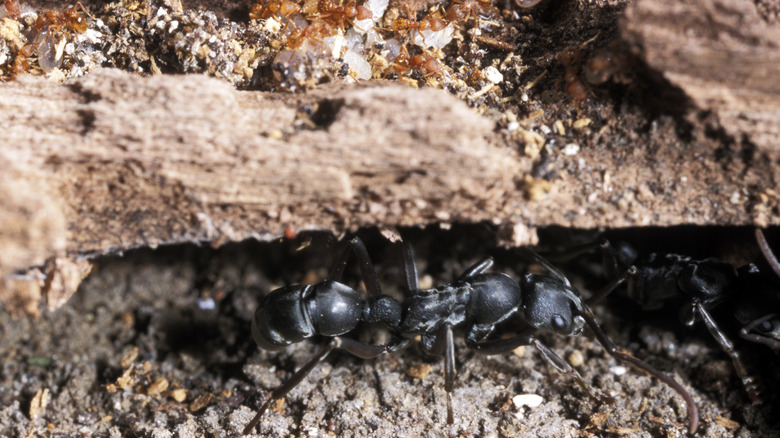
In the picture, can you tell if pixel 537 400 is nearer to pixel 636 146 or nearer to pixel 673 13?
pixel 636 146

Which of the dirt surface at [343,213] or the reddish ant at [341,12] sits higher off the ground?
the reddish ant at [341,12]

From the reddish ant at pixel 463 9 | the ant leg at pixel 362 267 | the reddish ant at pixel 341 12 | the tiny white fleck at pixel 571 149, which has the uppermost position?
the reddish ant at pixel 463 9

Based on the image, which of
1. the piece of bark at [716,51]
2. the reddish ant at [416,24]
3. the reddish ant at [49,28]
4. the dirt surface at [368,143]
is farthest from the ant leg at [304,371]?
the reddish ant at [49,28]

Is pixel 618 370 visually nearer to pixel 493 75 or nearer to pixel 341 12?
pixel 493 75

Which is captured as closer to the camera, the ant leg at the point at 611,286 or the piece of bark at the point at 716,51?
the piece of bark at the point at 716,51

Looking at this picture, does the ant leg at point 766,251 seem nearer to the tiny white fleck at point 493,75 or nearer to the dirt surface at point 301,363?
the dirt surface at point 301,363

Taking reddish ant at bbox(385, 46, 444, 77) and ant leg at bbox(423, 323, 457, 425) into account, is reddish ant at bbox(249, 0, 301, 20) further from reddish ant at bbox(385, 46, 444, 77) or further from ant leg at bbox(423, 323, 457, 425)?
ant leg at bbox(423, 323, 457, 425)

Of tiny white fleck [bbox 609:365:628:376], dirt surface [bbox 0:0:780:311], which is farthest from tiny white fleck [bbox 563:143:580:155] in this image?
tiny white fleck [bbox 609:365:628:376]
